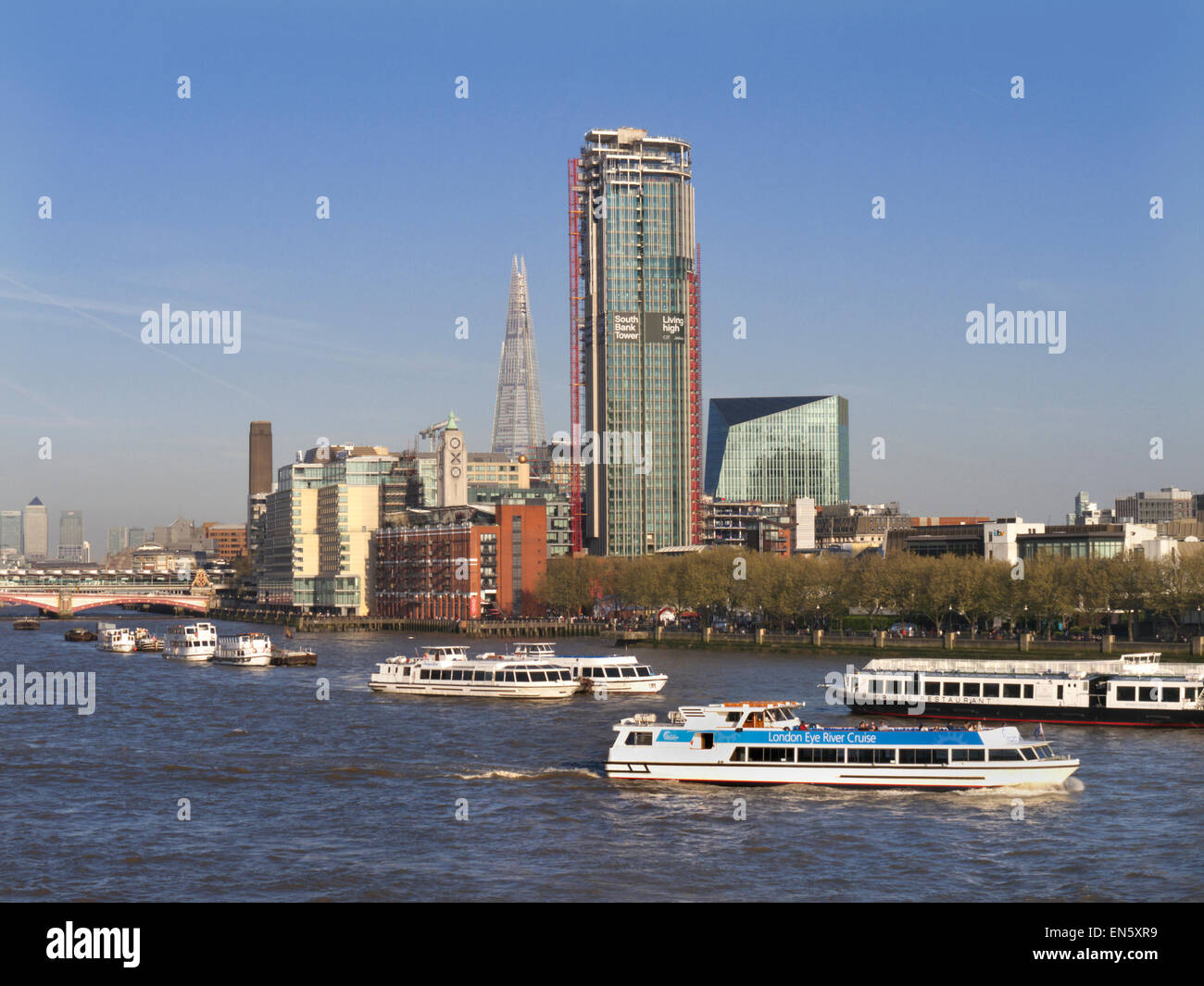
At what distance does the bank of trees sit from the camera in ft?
336

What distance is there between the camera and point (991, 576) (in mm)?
108625

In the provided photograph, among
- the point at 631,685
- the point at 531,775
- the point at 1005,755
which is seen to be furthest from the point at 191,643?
the point at 1005,755

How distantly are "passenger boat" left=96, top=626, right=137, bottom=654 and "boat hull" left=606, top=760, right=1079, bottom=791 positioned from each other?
94828mm

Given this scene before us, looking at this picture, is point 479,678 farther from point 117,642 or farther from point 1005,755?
point 117,642

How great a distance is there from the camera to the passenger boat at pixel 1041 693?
2345 inches

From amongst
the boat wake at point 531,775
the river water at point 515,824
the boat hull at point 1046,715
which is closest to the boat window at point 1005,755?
the river water at point 515,824

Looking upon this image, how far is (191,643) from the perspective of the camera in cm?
11669

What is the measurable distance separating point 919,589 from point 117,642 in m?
72.2

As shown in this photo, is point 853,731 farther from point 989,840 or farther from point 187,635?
point 187,635

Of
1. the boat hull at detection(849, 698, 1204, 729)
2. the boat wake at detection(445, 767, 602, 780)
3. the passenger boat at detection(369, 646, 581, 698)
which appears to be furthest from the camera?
the passenger boat at detection(369, 646, 581, 698)

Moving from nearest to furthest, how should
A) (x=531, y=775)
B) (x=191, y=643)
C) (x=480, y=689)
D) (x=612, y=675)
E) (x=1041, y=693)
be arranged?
(x=531, y=775) < (x=1041, y=693) < (x=480, y=689) < (x=612, y=675) < (x=191, y=643)

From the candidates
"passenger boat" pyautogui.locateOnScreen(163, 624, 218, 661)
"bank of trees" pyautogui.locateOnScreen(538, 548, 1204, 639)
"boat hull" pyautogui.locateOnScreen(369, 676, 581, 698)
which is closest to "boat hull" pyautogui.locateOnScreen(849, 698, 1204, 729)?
"boat hull" pyautogui.locateOnScreen(369, 676, 581, 698)

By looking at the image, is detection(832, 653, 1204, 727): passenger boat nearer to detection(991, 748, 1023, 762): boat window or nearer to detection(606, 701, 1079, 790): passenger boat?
detection(606, 701, 1079, 790): passenger boat

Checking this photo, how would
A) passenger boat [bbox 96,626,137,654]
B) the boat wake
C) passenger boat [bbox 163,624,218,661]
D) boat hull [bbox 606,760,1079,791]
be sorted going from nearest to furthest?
boat hull [bbox 606,760,1079,791] < the boat wake < passenger boat [bbox 163,624,218,661] < passenger boat [bbox 96,626,137,654]
